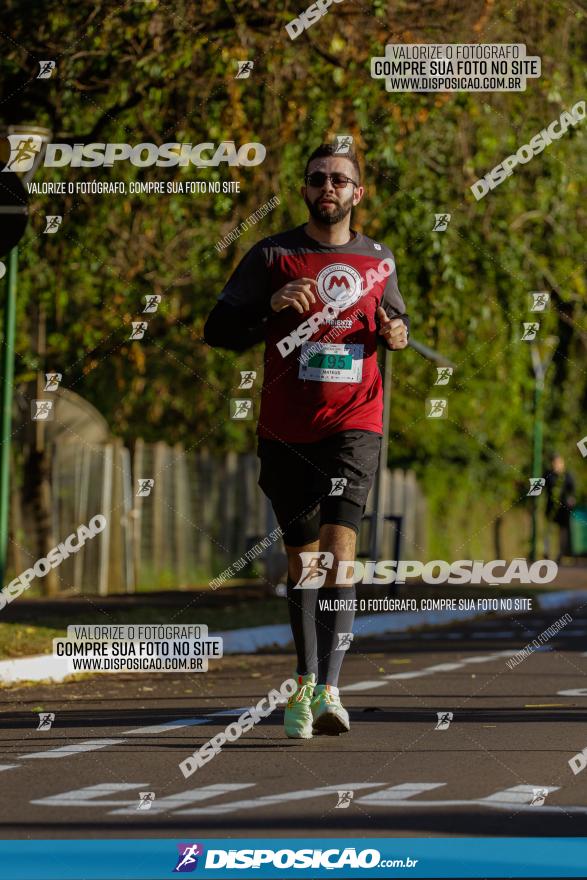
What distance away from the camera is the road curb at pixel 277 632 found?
37.0ft

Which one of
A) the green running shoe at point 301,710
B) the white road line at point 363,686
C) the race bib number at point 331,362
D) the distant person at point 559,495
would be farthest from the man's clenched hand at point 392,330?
the distant person at point 559,495

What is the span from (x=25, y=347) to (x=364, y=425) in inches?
610

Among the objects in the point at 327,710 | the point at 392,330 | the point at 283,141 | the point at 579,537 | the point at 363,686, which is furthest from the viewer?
the point at 579,537

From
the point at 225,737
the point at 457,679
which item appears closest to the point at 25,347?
the point at 457,679

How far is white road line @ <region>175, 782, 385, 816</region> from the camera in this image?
5941mm

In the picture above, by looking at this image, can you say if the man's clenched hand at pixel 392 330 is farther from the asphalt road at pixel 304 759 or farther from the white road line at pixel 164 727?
the white road line at pixel 164 727

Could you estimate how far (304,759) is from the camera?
23.8ft

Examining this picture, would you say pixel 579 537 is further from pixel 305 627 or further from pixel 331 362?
pixel 331 362

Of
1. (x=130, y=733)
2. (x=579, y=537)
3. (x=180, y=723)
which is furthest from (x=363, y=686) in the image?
(x=579, y=537)

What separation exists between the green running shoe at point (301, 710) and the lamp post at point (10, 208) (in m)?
4.57

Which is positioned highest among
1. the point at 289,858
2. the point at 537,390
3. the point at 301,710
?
the point at 537,390

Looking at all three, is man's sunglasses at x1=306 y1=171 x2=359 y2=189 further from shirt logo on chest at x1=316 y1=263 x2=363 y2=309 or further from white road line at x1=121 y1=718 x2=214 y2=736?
white road line at x1=121 y1=718 x2=214 y2=736

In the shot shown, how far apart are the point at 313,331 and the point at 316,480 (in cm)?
62

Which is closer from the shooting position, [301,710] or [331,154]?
[301,710]
